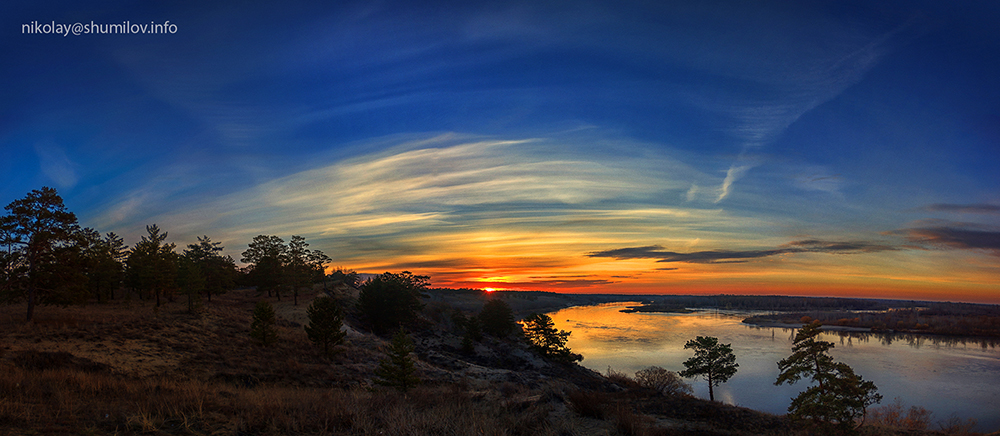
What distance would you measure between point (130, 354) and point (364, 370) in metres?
12.6

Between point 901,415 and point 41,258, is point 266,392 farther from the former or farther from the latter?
point 901,415

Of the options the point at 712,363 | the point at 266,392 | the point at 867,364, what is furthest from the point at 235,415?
the point at 867,364

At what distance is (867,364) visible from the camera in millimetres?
68438

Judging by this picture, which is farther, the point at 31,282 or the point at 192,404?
the point at 31,282

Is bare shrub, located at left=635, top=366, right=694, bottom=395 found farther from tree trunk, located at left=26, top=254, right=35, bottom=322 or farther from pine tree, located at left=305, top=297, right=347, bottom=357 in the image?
tree trunk, located at left=26, top=254, right=35, bottom=322

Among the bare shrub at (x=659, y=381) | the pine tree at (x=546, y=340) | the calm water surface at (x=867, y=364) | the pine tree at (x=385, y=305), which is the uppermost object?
the pine tree at (x=385, y=305)

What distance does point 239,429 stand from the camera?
8148 mm

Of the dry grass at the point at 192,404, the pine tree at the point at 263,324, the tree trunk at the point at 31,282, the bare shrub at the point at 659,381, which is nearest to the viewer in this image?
the dry grass at the point at 192,404

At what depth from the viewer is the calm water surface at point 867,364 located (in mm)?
47094

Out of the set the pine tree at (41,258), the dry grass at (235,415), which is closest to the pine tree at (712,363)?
the dry grass at (235,415)

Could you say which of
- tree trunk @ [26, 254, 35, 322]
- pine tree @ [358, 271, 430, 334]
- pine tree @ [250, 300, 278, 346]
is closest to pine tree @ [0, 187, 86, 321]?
tree trunk @ [26, 254, 35, 322]

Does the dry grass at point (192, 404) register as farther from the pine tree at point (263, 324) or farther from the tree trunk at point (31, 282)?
the tree trunk at point (31, 282)

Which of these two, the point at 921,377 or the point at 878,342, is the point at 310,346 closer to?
the point at 921,377

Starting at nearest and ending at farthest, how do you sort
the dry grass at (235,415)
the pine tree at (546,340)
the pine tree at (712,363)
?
1. the dry grass at (235,415)
2. the pine tree at (712,363)
3. the pine tree at (546,340)
